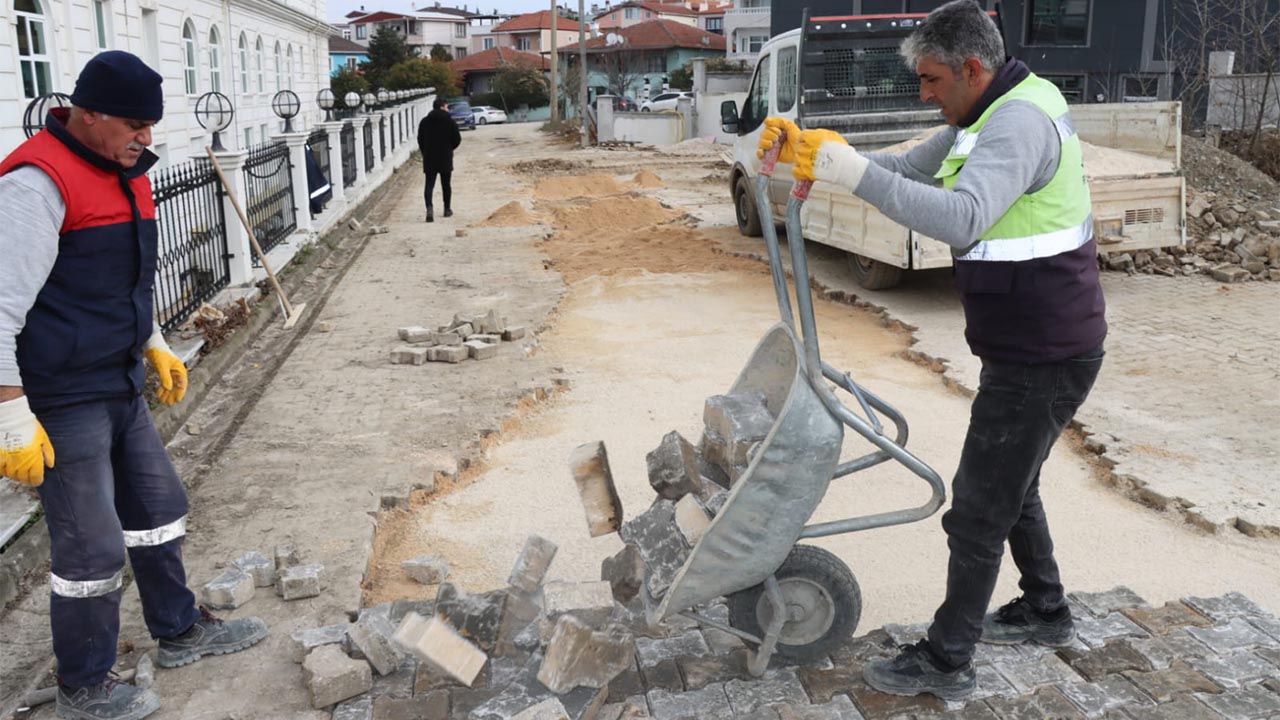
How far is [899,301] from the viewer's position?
936 centimetres

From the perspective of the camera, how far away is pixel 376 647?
3439 mm

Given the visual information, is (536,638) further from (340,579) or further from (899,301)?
(899,301)

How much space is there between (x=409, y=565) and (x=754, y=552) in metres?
1.82

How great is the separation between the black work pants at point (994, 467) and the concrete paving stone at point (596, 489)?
1.12 metres

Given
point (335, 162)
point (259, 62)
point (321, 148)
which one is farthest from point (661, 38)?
point (321, 148)

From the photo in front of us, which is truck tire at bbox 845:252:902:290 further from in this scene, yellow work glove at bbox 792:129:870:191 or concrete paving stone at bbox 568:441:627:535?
yellow work glove at bbox 792:129:870:191

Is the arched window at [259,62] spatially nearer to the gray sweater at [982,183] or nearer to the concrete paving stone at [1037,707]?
the gray sweater at [982,183]

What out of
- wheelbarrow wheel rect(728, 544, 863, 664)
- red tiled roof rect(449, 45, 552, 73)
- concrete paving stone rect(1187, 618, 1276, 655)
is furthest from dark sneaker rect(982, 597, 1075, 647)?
red tiled roof rect(449, 45, 552, 73)


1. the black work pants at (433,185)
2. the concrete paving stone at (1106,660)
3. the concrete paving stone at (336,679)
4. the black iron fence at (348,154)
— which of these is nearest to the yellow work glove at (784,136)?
the concrete paving stone at (1106,660)

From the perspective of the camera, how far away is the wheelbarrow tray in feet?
9.95

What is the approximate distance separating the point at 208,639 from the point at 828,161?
269 centimetres

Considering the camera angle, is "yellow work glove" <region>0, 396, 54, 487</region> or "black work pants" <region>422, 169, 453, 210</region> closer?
"yellow work glove" <region>0, 396, 54, 487</region>

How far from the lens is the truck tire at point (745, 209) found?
42.1 ft

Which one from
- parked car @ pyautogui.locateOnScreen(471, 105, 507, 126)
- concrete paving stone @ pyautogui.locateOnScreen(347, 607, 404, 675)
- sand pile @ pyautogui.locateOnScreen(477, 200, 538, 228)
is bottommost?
concrete paving stone @ pyautogui.locateOnScreen(347, 607, 404, 675)
